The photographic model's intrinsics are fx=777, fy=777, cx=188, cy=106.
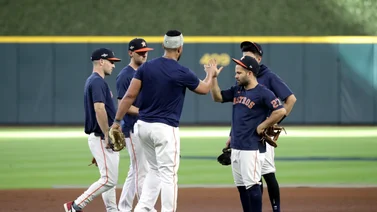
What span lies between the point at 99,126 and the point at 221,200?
2.41 meters

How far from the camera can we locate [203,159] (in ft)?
48.6

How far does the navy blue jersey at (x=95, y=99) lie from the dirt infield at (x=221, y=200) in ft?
4.29

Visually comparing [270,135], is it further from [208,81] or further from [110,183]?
[110,183]

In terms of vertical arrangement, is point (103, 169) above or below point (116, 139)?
below

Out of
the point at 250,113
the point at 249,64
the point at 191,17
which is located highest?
the point at 191,17

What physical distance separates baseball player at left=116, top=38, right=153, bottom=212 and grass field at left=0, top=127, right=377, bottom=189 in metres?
3.05

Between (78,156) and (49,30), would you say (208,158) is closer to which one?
(78,156)

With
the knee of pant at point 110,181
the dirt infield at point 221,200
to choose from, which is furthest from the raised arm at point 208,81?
the dirt infield at point 221,200

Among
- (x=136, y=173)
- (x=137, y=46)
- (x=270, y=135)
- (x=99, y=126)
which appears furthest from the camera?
(x=137, y=46)

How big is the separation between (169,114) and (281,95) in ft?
4.79

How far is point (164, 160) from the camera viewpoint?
23.3 feet

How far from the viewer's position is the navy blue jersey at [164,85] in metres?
7.14

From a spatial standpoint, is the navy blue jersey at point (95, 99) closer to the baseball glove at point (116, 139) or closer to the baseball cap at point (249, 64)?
the baseball glove at point (116, 139)

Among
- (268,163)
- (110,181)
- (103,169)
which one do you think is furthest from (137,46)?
(268,163)
